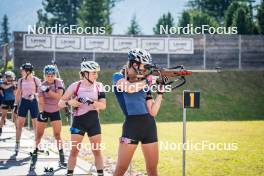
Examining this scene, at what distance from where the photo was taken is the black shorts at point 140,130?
6723 millimetres

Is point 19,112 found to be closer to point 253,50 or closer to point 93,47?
point 93,47

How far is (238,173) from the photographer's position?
34.1ft

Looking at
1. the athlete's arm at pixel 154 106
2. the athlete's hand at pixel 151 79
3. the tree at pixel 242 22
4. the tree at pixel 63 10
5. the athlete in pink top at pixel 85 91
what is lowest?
the athlete's arm at pixel 154 106

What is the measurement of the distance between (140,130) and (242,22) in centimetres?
3837

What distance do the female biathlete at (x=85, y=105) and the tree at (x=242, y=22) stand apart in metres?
35.9

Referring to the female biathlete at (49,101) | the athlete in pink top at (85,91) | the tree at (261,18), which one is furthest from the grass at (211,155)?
the tree at (261,18)

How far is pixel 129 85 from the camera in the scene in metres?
6.62

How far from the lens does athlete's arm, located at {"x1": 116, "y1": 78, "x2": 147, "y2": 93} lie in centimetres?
655

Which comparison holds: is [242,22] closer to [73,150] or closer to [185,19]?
[185,19]

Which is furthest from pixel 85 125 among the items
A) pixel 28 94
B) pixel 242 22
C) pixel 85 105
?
pixel 242 22

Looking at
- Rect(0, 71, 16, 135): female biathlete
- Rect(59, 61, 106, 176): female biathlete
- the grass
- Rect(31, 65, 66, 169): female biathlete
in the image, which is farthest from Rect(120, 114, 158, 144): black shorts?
Rect(0, 71, 16, 135): female biathlete

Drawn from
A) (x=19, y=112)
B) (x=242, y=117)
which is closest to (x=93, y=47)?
(x=242, y=117)

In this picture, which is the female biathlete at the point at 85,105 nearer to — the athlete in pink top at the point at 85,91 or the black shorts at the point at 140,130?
the athlete in pink top at the point at 85,91

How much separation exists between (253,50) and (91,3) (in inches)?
1223
